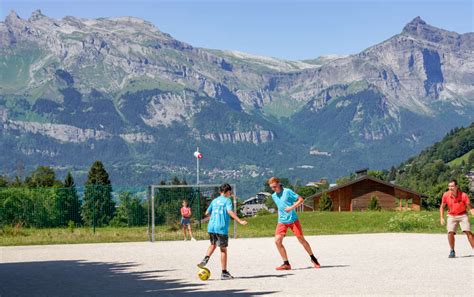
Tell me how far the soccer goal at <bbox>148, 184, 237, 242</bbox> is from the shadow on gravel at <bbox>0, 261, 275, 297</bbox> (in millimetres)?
14200

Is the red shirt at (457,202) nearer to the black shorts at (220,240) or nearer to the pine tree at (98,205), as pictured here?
the black shorts at (220,240)

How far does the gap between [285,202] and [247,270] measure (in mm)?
1967

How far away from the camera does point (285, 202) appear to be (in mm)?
22625

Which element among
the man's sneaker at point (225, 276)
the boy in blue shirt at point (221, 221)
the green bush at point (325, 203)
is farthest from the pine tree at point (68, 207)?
the green bush at point (325, 203)

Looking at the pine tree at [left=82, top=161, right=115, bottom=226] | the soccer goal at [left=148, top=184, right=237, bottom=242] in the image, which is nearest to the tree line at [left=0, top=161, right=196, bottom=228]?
the pine tree at [left=82, top=161, right=115, bottom=226]

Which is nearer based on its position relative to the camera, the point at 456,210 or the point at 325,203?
the point at 456,210

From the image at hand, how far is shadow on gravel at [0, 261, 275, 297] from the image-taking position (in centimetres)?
1892

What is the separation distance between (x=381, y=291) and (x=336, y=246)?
14.6 metres

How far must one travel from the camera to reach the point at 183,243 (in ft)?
121

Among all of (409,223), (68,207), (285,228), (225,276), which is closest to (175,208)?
(68,207)

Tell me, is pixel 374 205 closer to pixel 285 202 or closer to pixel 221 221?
pixel 285 202

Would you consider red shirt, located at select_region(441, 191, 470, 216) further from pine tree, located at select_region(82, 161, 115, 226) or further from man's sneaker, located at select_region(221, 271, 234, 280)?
pine tree, located at select_region(82, 161, 115, 226)

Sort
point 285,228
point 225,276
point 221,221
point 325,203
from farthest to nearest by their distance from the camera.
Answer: point 325,203 < point 285,228 < point 221,221 < point 225,276

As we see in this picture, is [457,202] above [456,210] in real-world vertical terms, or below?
above
